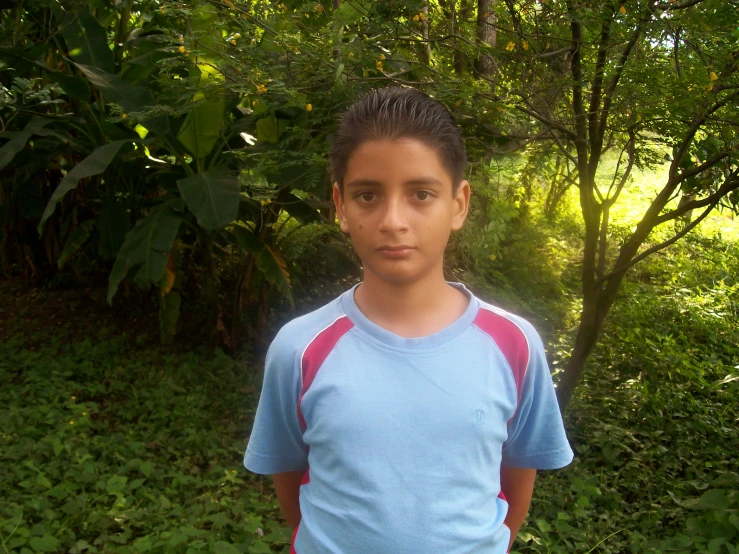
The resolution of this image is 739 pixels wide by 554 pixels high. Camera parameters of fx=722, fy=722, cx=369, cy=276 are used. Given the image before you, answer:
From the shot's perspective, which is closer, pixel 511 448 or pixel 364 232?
pixel 364 232

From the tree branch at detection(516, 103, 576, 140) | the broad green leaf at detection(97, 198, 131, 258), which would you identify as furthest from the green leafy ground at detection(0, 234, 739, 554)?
the tree branch at detection(516, 103, 576, 140)

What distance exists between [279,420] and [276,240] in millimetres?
3438

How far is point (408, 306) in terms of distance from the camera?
4.27ft

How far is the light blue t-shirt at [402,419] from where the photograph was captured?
118cm

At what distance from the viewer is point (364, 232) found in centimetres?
125

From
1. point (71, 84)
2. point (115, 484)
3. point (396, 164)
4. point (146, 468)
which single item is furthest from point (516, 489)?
point (71, 84)

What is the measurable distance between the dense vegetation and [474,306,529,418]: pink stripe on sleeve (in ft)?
5.38

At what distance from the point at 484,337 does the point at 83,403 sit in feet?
11.2

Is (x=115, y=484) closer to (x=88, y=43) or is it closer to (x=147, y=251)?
(x=147, y=251)

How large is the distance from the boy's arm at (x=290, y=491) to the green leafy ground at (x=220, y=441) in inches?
43.7

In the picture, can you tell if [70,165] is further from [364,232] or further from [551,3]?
[364,232]

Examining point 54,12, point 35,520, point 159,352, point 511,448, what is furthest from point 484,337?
point 54,12

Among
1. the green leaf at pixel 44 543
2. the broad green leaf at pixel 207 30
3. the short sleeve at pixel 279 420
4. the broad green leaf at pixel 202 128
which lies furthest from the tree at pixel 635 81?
the green leaf at pixel 44 543

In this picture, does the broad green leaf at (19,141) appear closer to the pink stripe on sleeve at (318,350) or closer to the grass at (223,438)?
the grass at (223,438)
